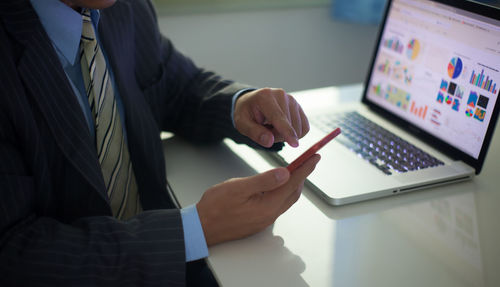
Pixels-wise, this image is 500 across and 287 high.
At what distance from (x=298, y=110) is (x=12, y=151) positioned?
0.51 m

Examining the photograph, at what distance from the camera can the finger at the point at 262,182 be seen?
A: 2.32 ft

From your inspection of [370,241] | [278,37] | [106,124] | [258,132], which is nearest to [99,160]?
[106,124]

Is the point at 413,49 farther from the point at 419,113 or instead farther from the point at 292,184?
the point at 292,184

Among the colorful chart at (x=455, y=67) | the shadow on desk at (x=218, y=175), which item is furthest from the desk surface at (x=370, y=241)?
the colorful chart at (x=455, y=67)

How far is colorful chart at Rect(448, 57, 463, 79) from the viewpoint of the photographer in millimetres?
952

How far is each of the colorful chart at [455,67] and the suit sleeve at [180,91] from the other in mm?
447

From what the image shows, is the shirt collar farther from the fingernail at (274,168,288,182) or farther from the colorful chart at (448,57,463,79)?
the colorful chart at (448,57,463,79)

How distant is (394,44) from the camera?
113cm

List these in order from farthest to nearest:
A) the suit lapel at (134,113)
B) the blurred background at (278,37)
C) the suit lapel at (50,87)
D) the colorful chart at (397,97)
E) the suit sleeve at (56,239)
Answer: the blurred background at (278,37) < the colorful chart at (397,97) < the suit lapel at (134,113) < the suit lapel at (50,87) < the suit sleeve at (56,239)

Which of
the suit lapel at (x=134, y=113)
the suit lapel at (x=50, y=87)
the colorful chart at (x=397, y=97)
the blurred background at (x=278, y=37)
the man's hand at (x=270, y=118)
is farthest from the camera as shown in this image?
the blurred background at (x=278, y=37)

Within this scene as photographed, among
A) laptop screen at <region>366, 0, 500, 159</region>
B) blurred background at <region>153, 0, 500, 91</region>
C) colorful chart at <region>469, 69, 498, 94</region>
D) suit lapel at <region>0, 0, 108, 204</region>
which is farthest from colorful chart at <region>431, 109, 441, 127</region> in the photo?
blurred background at <region>153, 0, 500, 91</region>

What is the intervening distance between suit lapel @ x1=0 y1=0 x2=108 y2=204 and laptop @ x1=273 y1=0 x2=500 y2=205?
1.29 feet

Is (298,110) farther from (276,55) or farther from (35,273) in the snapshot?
(276,55)

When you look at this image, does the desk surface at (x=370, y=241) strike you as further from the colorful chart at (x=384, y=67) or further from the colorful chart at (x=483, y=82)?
the colorful chart at (x=384, y=67)
